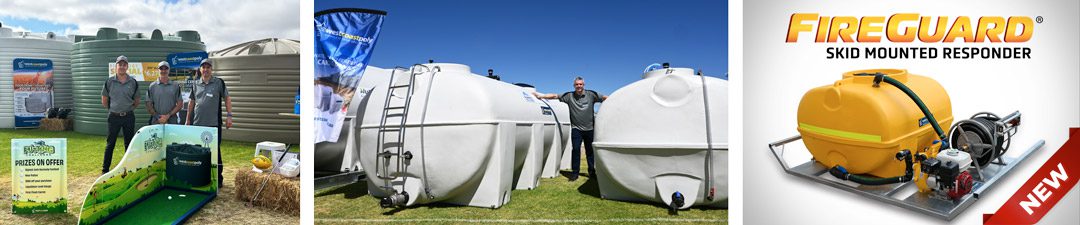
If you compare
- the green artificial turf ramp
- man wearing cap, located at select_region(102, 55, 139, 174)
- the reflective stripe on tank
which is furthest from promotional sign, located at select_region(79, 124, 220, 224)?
the reflective stripe on tank

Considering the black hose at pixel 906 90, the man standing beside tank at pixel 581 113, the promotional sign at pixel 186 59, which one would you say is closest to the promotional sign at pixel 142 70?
the promotional sign at pixel 186 59

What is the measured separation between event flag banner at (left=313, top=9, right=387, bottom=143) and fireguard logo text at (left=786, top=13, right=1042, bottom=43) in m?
2.74

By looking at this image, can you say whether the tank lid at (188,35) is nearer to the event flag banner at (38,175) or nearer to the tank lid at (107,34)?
the tank lid at (107,34)

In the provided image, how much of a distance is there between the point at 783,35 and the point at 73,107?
10.7 m

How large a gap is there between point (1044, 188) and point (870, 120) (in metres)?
1.34

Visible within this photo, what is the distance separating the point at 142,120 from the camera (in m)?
7.68

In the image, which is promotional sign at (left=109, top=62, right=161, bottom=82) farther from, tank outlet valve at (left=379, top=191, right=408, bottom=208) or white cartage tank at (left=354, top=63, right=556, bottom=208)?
tank outlet valve at (left=379, top=191, right=408, bottom=208)

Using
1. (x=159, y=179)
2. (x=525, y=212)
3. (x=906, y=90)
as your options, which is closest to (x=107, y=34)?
(x=159, y=179)

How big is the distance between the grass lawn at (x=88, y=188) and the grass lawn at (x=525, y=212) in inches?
20.4

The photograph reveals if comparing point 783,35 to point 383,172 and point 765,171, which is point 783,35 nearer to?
point 765,171

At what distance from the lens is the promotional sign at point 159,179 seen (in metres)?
4.05

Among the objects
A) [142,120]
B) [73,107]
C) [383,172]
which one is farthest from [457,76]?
[73,107]

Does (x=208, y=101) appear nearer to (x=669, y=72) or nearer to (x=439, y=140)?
(x=439, y=140)

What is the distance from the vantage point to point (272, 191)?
4398 millimetres
